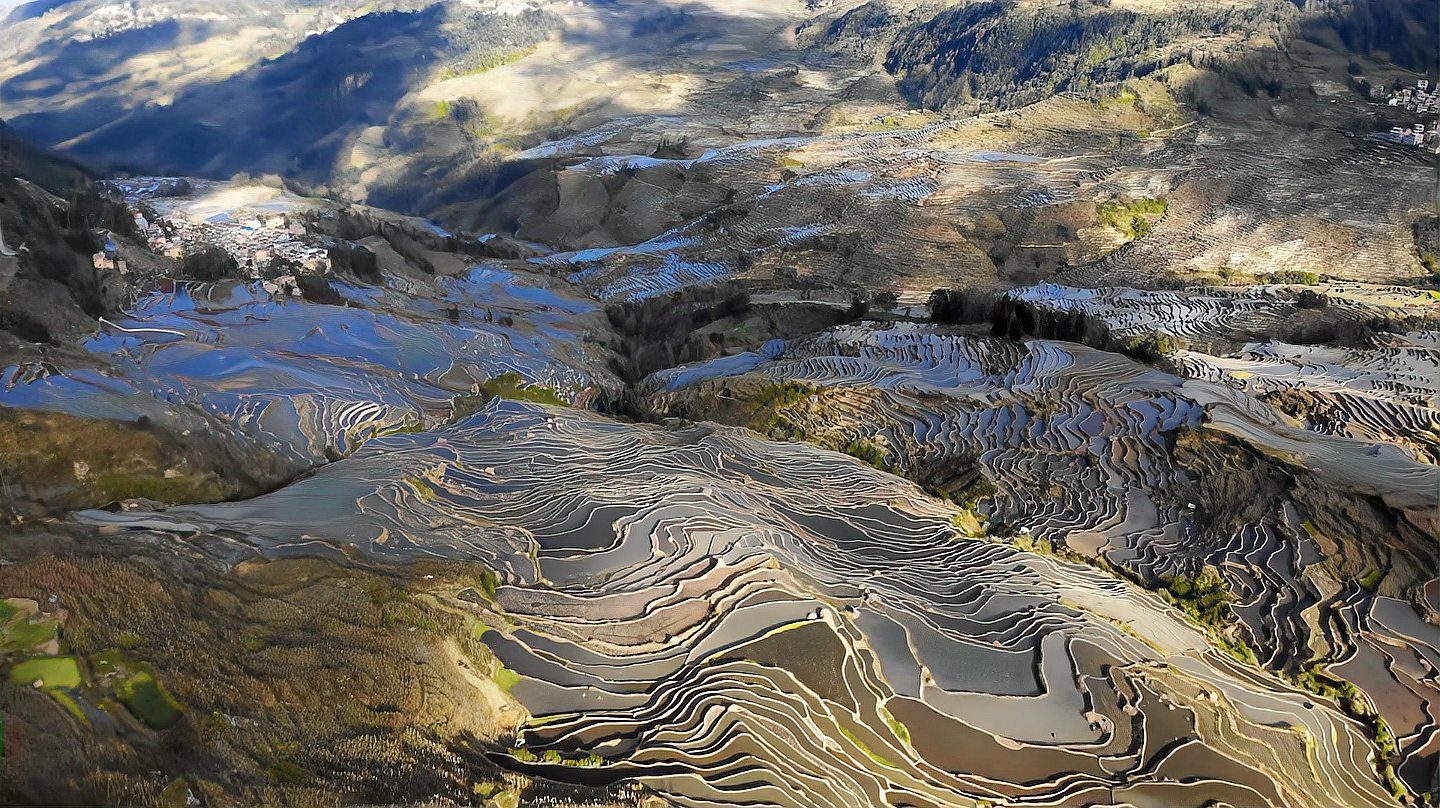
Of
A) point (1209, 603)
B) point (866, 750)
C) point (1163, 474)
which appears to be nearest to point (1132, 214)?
point (1163, 474)

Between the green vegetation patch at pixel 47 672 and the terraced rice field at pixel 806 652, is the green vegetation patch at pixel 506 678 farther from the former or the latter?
the green vegetation patch at pixel 47 672

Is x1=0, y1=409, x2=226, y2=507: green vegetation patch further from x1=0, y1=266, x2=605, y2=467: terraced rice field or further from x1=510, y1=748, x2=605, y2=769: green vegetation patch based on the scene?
x1=510, y1=748, x2=605, y2=769: green vegetation patch

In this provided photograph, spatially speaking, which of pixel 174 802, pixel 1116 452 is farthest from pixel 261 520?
pixel 1116 452

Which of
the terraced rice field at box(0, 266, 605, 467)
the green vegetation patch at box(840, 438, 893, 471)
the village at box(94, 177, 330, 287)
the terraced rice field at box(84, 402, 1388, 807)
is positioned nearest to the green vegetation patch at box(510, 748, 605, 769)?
the terraced rice field at box(84, 402, 1388, 807)

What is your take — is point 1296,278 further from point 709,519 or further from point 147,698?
point 147,698

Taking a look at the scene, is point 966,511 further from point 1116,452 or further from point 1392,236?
point 1392,236
